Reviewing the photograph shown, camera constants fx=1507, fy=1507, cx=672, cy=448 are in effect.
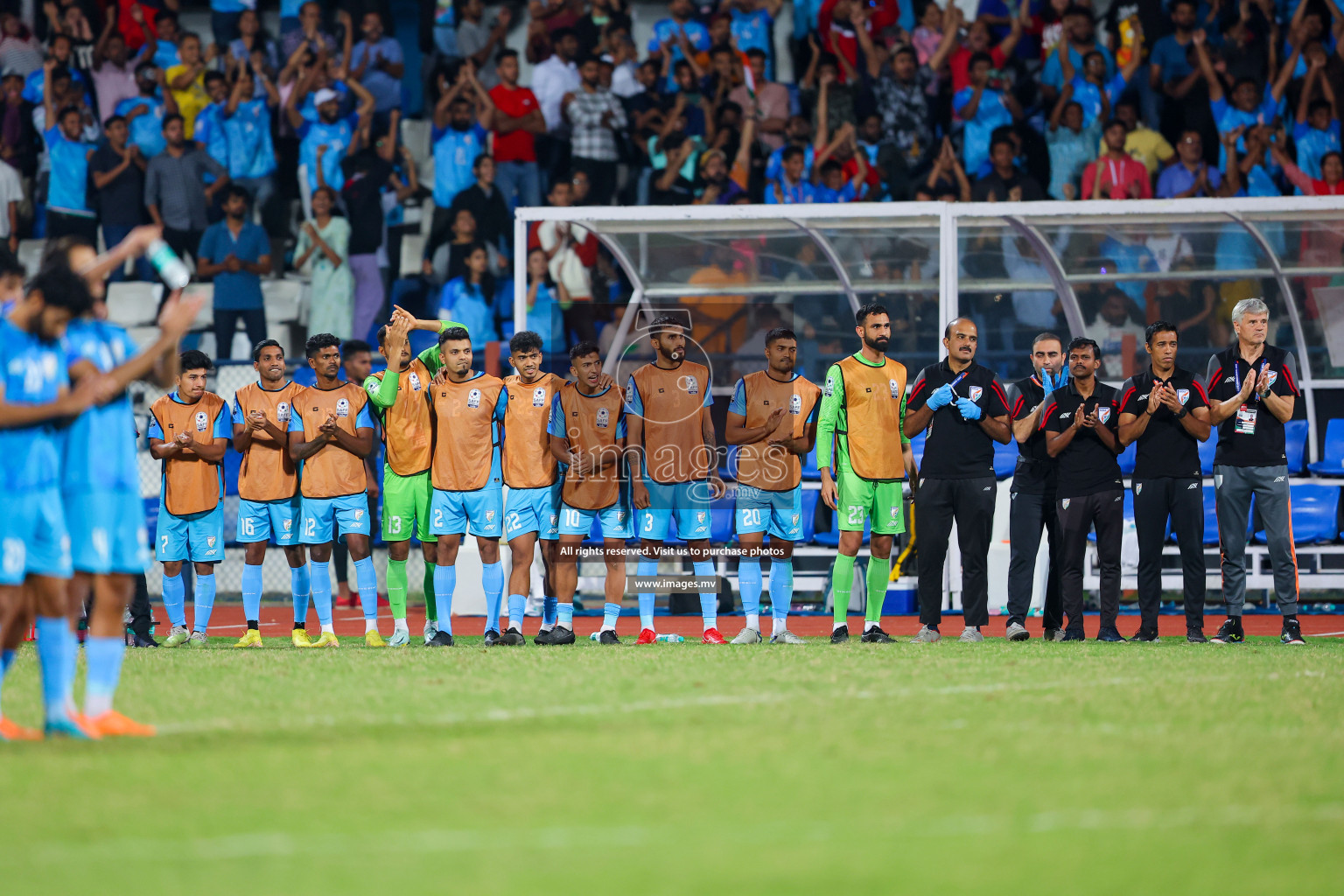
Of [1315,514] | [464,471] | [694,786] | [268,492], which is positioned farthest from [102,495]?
[1315,514]

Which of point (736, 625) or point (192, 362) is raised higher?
point (192, 362)

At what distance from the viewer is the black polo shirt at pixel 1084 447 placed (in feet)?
35.2

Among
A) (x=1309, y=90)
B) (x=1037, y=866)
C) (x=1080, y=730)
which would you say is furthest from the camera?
(x=1309, y=90)

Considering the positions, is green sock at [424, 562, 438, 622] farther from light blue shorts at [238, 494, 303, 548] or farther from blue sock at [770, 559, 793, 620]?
blue sock at [770, 559, 793, 620]

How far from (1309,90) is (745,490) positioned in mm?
9763

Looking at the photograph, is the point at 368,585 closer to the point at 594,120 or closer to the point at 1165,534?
the point at 1165,534

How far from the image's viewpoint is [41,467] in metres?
6.10

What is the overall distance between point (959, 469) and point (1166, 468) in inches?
56.5

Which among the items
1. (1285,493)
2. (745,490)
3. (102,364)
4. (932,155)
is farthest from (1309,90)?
(102,364)

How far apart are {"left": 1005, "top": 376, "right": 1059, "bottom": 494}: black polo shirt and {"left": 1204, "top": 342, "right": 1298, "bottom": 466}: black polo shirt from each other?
3.88 ft

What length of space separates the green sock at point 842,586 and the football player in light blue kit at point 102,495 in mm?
5574

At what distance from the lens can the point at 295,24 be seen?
18.8 m

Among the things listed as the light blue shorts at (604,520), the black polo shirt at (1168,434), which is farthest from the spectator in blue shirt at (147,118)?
the black polo shirt at (1168,434)

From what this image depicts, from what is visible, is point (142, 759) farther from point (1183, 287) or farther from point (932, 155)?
point (932, 155)
